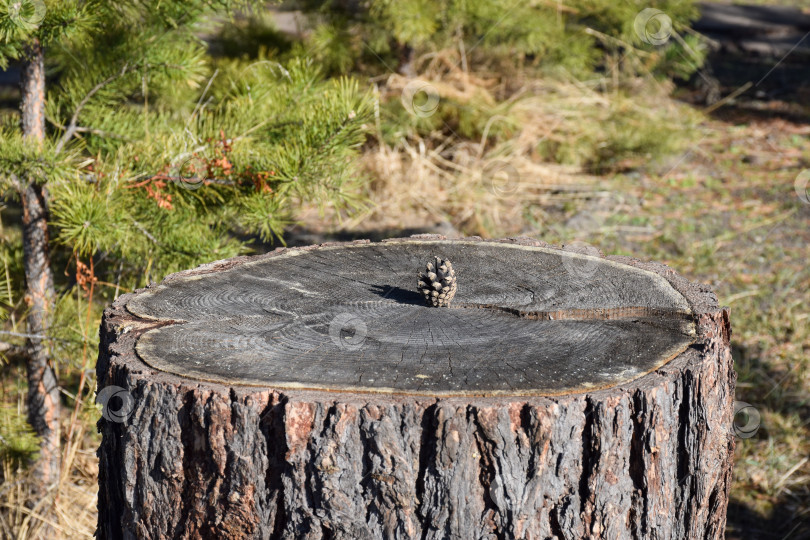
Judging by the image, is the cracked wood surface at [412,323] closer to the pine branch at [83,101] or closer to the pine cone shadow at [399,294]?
the pine cone shadow at [399,294]

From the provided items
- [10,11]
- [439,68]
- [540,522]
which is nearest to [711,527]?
[540,522]

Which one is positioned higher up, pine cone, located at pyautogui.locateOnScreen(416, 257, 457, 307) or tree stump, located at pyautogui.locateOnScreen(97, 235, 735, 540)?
pine cone, located at pyautogui.locateOnScreen(416, 257, 457, 307)

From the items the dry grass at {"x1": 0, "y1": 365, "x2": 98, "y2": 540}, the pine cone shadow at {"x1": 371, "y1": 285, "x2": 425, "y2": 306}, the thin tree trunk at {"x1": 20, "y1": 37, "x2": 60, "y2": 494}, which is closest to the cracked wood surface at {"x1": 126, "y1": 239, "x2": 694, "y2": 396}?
the pine cone shadow at {"x1": 371, "y1": 285, "x2": 425, "y2": 306}

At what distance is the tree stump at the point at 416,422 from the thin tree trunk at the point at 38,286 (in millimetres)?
910

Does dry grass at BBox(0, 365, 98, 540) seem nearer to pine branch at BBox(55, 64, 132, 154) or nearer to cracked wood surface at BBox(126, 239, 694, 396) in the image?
pine branch at BBox(55, 64, 132, 154)

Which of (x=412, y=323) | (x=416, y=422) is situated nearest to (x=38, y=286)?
(x=412, y=323)

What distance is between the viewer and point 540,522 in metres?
1.56

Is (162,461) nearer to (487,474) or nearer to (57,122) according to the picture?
(487,474)

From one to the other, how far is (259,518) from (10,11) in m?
1.53

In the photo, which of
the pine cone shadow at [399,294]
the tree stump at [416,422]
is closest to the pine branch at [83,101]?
the tree stump at [416,422]

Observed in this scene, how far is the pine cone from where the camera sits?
75.2 inches

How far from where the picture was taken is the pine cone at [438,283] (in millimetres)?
1910

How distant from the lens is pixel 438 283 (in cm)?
191

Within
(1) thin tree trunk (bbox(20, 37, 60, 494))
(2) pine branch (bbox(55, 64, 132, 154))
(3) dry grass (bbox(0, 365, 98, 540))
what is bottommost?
(3) dry grass (bbox(0, 365, 98, 540))
